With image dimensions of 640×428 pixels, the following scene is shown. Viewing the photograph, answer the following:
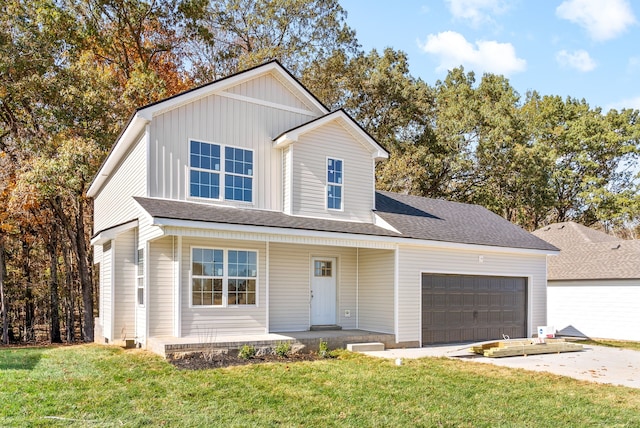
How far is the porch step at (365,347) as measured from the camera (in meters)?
12.3

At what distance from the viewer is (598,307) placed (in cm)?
1966

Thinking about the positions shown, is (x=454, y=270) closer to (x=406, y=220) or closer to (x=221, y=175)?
(x=406, y=220)

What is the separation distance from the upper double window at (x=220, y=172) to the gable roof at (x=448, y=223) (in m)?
4.04

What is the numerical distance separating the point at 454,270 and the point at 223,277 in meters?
6.58

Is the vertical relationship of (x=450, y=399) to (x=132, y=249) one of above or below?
below

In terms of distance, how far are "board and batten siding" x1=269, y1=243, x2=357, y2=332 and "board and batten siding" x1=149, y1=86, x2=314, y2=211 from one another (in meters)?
1.30

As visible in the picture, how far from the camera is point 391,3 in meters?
12.8

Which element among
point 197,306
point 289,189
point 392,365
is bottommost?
point 392,365

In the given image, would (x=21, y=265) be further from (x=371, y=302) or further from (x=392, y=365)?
(x=392, y=365)

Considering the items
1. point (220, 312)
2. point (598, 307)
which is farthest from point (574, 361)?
point (598, 307)

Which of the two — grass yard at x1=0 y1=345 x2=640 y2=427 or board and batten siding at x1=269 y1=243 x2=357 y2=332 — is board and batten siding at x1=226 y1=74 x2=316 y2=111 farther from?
grass yard at x1=0 y1=345 x2=640 y2=427

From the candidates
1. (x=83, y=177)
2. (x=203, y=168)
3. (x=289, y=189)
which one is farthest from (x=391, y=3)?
(x=83, y=177)

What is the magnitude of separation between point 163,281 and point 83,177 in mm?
9271

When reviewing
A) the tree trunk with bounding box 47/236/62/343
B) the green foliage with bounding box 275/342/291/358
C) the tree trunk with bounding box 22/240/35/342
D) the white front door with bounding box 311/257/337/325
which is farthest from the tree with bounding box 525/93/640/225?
the tree trunk with bounding box 22/240/35/342
